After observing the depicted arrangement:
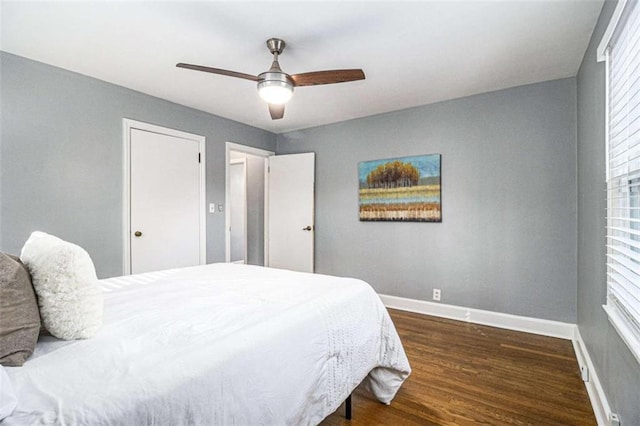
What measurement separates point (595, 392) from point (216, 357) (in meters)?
2.21

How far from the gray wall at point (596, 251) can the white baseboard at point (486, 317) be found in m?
0.23

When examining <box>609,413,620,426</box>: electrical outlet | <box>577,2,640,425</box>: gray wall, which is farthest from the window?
<box>609,413,620,426</box>: electrical outlet

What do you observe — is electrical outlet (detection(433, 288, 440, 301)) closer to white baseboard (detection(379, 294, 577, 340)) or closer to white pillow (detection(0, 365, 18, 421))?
white baseboard (detection(379, 294, 577, 340))

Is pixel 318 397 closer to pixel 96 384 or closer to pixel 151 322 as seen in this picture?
pixel 151 322

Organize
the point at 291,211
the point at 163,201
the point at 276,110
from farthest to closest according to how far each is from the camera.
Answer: the point at 291,211 < the point at 163,201 < the point at 276,110

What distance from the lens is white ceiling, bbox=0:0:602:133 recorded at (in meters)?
1.89

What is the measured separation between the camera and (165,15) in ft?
6.43

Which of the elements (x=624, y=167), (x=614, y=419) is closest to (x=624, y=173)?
(x=624, y=167)

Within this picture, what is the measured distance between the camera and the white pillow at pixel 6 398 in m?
0.69

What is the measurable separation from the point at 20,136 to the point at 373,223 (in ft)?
11.2

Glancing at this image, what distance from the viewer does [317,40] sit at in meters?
2.21

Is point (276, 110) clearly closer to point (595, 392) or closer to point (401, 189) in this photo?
point (401, 189)

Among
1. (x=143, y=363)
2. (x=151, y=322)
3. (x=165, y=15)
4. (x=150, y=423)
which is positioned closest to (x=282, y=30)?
(x=165, y=15)

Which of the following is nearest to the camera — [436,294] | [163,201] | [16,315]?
[16,315]
